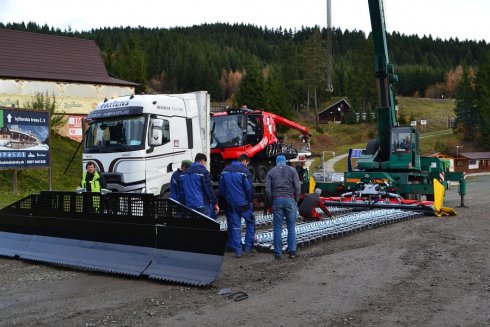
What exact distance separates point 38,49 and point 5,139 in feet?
76.5

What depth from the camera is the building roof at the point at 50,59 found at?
3675 cm

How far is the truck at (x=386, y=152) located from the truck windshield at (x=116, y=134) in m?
8.07

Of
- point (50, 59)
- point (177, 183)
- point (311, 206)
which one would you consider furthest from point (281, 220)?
point (50, 59)

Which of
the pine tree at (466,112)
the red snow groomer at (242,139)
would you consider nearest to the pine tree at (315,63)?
the pine tree at (466,112)

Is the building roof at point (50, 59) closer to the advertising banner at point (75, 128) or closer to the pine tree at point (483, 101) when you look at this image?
Result: the advertising banner at point (75, 128)

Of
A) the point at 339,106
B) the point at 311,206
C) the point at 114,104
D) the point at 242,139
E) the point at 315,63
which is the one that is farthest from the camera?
the point at 339,106

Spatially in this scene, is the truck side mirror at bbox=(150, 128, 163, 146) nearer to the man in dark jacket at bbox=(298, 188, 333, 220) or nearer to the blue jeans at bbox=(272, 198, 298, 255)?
the man in dark jacket at bbox=(298, 188, 333, 220)

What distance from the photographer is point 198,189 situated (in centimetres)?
978

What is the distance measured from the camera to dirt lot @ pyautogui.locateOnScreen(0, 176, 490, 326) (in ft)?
20.2

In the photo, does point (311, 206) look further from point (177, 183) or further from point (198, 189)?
point (198, 189)

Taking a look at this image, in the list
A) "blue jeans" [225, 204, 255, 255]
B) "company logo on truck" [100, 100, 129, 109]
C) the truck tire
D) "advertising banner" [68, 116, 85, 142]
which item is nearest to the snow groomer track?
"blue jeans" [225, 204, 255, 255]

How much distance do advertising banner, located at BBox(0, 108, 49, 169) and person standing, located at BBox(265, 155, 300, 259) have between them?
38.8 feet

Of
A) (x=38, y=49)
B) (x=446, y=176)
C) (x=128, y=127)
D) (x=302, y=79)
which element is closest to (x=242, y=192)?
(x=128, y=127)

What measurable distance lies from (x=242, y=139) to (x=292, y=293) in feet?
35.6
